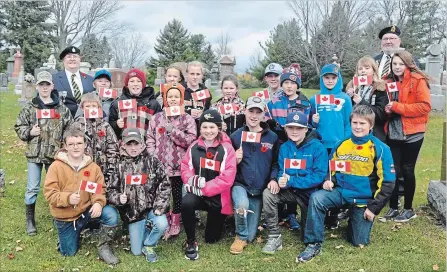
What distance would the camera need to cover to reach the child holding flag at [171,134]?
193 inches

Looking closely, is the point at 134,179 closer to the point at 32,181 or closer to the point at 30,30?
the point at 32,181

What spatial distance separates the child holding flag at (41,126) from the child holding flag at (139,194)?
0.99 metres

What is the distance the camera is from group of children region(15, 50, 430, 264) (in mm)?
4512

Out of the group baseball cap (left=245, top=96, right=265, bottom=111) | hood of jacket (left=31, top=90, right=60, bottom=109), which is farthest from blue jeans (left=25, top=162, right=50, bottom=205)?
baseball cap (left=245, top=96, right=265, bottom=111)

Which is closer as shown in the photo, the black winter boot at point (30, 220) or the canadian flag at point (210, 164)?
the canadian flag at point (210, 164)

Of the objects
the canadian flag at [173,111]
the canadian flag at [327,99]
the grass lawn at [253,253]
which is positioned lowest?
the grass lawn at [253,253]

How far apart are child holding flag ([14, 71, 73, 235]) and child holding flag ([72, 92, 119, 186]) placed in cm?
31

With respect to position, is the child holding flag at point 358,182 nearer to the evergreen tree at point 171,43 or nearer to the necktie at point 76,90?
the necktie at point 76,90

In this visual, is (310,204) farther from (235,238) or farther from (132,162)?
(132,162)

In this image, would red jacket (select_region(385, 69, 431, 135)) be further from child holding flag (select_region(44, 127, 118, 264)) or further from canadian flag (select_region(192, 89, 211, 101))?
child holding flag (select_region(44, 127, 118, 264))

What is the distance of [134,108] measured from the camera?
5168mm

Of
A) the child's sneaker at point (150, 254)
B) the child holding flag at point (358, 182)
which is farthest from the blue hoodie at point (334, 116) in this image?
the child's sneaker at point (150, 254)

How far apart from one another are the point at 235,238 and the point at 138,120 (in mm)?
1880

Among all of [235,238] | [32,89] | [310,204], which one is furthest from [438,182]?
[32,89]
